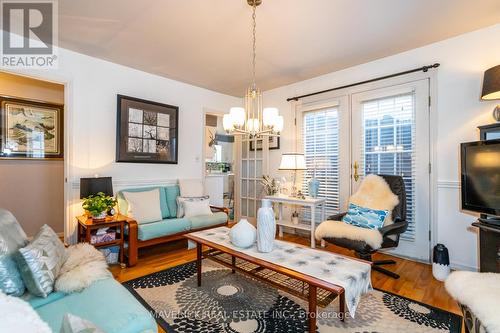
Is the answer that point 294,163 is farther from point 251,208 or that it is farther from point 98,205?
point 98,205

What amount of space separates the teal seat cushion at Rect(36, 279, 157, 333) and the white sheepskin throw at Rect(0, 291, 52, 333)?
0.36 metres

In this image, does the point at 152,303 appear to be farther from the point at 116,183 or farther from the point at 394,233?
the point at 394,233

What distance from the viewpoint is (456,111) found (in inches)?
105

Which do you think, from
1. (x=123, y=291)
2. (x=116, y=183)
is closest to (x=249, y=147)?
(x=116, y=183)

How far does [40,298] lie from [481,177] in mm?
3247

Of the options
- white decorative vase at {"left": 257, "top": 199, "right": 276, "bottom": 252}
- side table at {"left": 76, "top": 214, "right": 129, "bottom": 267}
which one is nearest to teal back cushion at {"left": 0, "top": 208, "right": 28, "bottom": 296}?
side table at {"left": 76, "top": 214, "right": 129, "bottom": 267}

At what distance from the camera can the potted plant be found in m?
2.70

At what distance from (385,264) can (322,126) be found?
2.06 m

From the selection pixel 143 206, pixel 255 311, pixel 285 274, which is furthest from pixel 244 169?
pixel 285 274

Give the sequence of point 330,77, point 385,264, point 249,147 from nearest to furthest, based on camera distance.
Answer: point 385,264 < point 330,77 < point 249,147

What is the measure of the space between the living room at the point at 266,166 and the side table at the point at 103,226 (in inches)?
1.0

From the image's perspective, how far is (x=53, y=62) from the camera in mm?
2885

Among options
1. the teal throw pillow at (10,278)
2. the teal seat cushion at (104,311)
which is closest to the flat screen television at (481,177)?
the teal seat cushion at (104,311)

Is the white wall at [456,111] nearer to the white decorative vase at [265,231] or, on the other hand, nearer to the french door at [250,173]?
the white decorative vase at [265,231]
